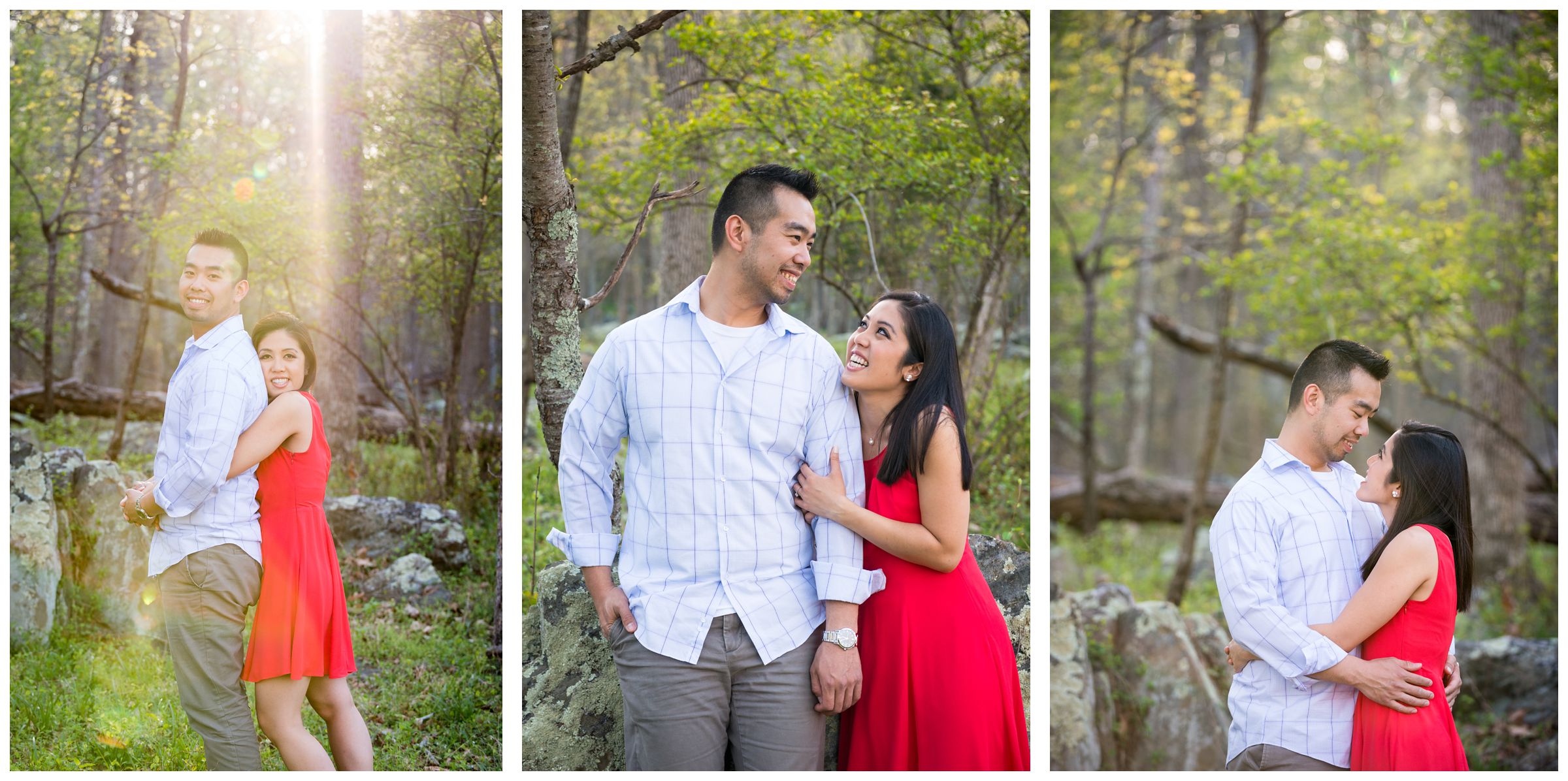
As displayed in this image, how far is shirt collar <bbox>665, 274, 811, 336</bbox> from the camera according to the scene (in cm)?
227

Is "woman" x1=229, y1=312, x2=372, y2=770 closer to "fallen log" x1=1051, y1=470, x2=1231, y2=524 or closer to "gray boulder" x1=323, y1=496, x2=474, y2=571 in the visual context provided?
→ "gray boulder" x1=323, y1=496, x2=474, y2=571

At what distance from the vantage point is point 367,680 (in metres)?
2.75

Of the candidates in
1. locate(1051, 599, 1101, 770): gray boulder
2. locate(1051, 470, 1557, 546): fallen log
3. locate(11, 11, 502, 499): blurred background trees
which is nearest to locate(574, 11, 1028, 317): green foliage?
locate(11, 11, 502, 499): blurred background trees

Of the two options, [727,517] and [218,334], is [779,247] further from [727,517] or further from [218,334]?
[218,334]

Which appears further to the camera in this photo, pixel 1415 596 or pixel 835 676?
pixel 1415 596

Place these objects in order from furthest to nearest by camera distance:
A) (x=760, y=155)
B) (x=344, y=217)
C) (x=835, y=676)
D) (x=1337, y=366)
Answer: (x=760, y=155)
(x=344, y=217)
(x=1337, y=366)
(x=835, y=676)

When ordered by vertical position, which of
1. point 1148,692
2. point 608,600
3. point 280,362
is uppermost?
point 280,362

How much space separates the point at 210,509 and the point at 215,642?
0.36 m

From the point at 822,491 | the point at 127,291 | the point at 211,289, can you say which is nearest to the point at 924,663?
the point at 822,491

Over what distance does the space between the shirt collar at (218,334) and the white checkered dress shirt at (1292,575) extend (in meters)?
2.61

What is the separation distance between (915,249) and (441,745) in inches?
87.1

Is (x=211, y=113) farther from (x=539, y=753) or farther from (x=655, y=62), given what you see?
(x=539, y=753)

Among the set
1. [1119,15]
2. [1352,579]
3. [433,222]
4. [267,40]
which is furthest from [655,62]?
[1119,15]

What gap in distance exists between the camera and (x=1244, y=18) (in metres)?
6.81
